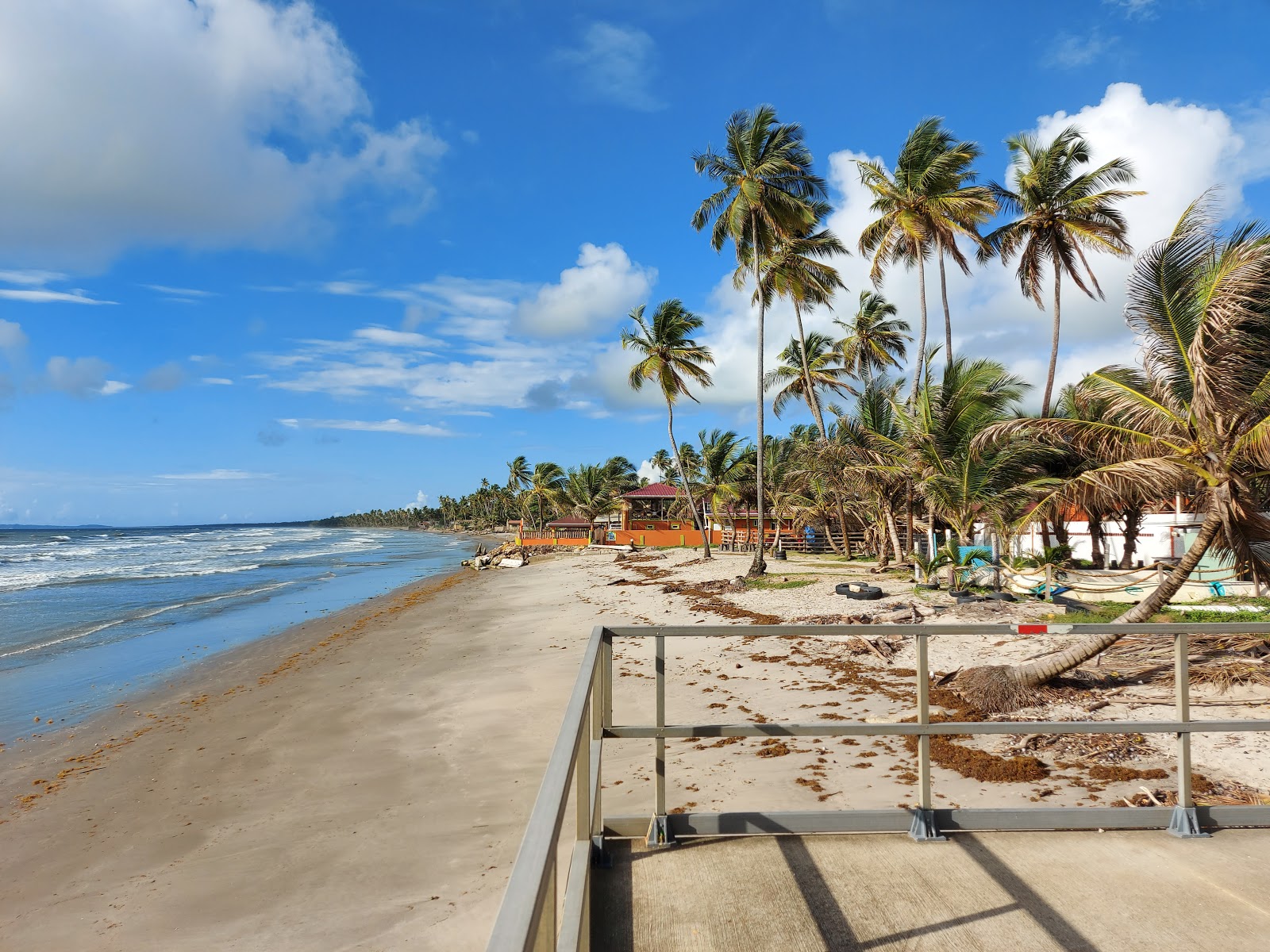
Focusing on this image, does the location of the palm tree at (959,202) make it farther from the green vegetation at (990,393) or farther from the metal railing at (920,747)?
the metal railing at (920,747)

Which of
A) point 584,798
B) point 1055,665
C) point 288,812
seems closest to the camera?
point 584,798

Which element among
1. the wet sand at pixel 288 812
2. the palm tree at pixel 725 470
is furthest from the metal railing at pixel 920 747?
the palm tree at pixel 725 470

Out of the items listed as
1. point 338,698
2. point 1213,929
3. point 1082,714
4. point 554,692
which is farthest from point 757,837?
point 338,698

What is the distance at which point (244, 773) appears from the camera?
7609 millimetres

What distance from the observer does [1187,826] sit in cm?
348

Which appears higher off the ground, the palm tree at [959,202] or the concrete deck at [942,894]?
the palm tree at [959,202]

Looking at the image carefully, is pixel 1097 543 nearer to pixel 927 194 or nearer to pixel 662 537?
pixel 927 194

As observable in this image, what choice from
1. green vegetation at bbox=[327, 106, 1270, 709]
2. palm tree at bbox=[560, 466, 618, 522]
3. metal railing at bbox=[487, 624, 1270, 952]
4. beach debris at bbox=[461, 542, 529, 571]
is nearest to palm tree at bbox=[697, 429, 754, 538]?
green vegetation at bbox=[327, 106, 1270, 709]

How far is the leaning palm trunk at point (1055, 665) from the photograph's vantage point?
6.93 meters

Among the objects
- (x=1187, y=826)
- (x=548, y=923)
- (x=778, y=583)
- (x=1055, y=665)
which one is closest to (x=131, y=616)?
(x=778, y=583)

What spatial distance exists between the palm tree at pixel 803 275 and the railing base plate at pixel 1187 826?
22.5 meters

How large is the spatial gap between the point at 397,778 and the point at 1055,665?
22.1 feet

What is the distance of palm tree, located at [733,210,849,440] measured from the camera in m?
26.0

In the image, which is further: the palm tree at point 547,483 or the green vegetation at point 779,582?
the palm tree at point 547,483
